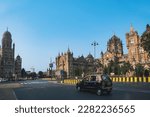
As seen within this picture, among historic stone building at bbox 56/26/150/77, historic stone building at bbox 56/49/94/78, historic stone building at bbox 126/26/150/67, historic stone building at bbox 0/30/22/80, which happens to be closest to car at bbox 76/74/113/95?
historic stone building at bbox 56/26/150/77

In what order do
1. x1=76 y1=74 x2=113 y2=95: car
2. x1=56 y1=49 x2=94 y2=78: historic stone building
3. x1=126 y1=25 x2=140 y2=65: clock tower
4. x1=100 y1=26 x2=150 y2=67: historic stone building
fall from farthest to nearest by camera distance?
1. x1=56 y1=49 x2=94 y2=78: historic stone building
2. x1=126 y1=25 x2=140 y2=65: clock tower
3. x1=100 y1=26 x2=150 y2=67: historic stone building
4. x1=76 y1=74 x2=113 y2=95: car

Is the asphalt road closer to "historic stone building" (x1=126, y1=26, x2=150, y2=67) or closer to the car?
the car

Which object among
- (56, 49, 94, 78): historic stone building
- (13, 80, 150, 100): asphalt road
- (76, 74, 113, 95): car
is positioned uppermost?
(56, 49, 94, 78): historic stone building

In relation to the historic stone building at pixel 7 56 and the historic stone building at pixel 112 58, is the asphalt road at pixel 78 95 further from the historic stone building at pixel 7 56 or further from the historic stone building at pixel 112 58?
the historic stone building at pixel 7 56

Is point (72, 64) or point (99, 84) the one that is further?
point (72, 64)

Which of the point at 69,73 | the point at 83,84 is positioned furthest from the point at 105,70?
the point at 83,84

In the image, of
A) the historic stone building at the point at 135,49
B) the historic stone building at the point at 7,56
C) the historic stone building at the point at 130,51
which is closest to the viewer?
the historic stone building at the point at 135,49

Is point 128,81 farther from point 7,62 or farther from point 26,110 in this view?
point 7,62

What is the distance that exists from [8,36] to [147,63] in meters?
114


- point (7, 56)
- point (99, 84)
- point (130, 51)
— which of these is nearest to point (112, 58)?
point (130, 51)

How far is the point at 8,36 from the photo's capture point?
6890 inches

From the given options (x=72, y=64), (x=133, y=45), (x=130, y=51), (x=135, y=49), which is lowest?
(x=72, y=64)

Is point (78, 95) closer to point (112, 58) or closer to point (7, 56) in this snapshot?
point (112, 58)

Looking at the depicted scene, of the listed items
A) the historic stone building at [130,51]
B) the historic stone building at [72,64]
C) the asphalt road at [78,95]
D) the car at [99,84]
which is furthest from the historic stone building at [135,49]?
the car at [99,84]
